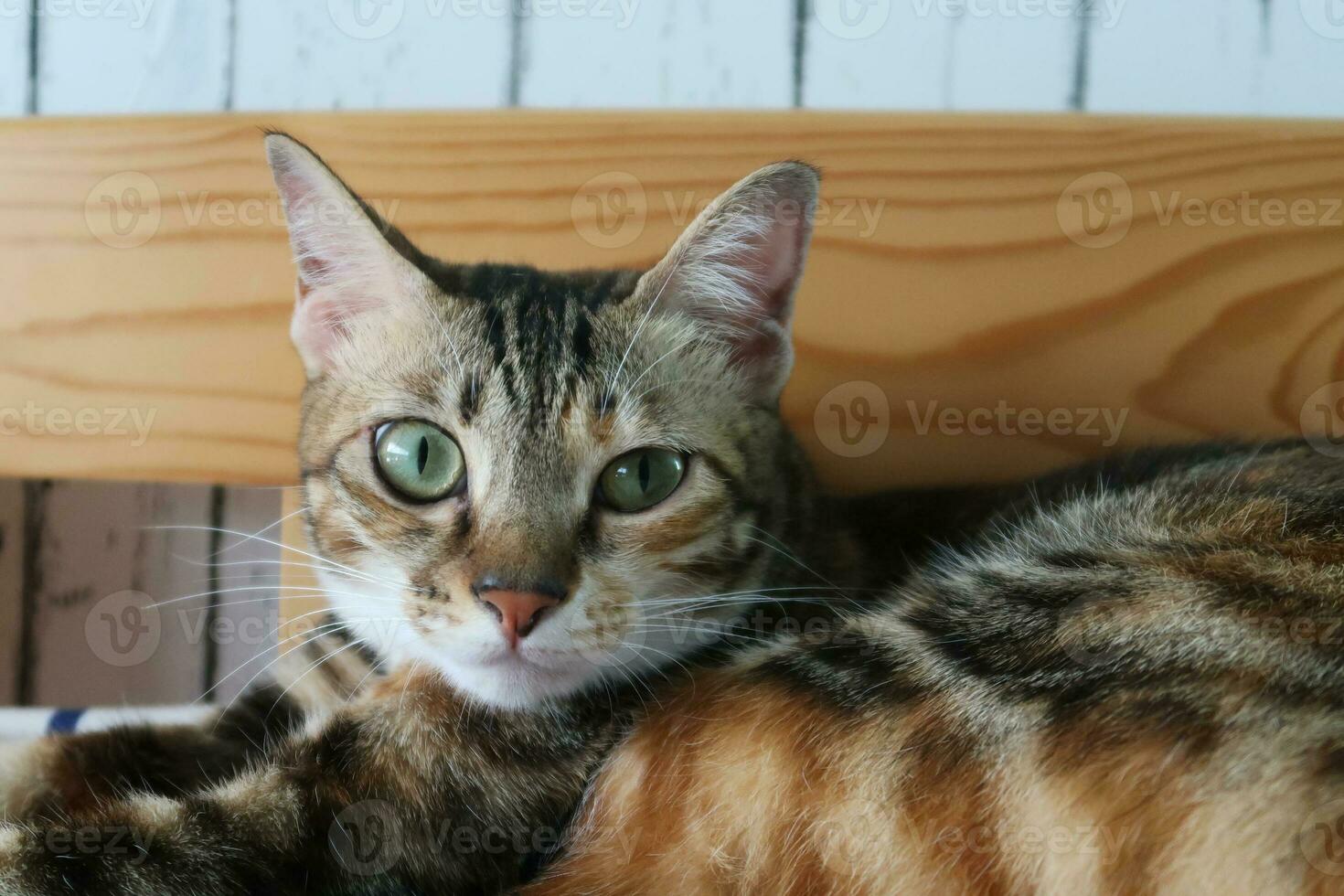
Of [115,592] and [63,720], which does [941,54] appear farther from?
[115,592]

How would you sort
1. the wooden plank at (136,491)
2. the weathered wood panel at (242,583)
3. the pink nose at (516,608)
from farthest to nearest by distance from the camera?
the weathered wood panel at (242,583) → the wooden plank at (136,491) → the pink nose at (516,608)

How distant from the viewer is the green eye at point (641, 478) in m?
0.83

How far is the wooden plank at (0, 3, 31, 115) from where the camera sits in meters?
1.38

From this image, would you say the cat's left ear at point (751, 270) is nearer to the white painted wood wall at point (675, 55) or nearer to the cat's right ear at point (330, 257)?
the cat's right ear at point (330, 257)

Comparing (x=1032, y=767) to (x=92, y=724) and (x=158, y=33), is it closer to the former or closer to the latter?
(x=92, y=724)

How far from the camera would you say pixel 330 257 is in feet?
3.01

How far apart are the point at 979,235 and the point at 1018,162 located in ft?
0.35

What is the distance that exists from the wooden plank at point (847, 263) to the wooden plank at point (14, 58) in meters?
0.20

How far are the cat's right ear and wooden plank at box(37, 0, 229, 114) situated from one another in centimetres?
66

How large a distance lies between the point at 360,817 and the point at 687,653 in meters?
0.31

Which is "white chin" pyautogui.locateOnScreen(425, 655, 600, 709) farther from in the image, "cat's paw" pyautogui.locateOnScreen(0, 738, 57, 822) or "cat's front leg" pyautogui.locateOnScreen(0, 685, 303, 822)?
"cat's paw" pyautogui.locateOnScreen(0, 738, 57, 822)

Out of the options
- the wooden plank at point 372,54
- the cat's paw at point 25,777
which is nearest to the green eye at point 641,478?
the cat's paw at point 25,777

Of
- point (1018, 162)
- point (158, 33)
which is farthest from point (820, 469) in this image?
point (158, 33)

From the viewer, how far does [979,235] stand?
1.17m
